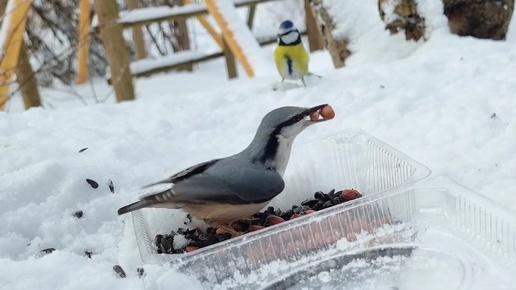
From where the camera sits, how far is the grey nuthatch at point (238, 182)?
147 centimetres

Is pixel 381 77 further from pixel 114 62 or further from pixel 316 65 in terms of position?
pixel 316 65

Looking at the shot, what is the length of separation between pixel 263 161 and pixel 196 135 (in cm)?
103

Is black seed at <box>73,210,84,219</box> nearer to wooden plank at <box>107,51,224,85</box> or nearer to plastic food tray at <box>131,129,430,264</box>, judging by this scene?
plastic food tray at <box>131,129,430,264</box>

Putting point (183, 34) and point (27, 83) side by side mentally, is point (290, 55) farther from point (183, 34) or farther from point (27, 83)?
point (183, 34)

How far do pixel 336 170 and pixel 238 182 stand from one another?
0.54 meters

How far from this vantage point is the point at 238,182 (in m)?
1.48

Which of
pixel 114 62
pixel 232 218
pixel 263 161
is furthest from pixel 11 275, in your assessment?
pixel 114 62

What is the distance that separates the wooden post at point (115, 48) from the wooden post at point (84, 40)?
43.6 inches

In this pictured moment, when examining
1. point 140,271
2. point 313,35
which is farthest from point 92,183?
point 313,35

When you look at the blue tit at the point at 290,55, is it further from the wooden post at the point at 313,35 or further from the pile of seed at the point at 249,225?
the wooden post at the point at 313,35

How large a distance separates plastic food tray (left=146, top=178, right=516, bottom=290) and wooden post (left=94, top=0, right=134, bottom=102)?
2.86m

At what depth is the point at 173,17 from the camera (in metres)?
4.52

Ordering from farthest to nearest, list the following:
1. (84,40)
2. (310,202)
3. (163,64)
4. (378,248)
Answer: (84,40) < (163,64) < (310,202) < (378,248)

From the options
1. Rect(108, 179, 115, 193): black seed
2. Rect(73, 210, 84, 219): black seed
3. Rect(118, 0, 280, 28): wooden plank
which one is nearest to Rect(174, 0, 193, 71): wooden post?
Rect(118, 0, 280, 28): wooden plank
